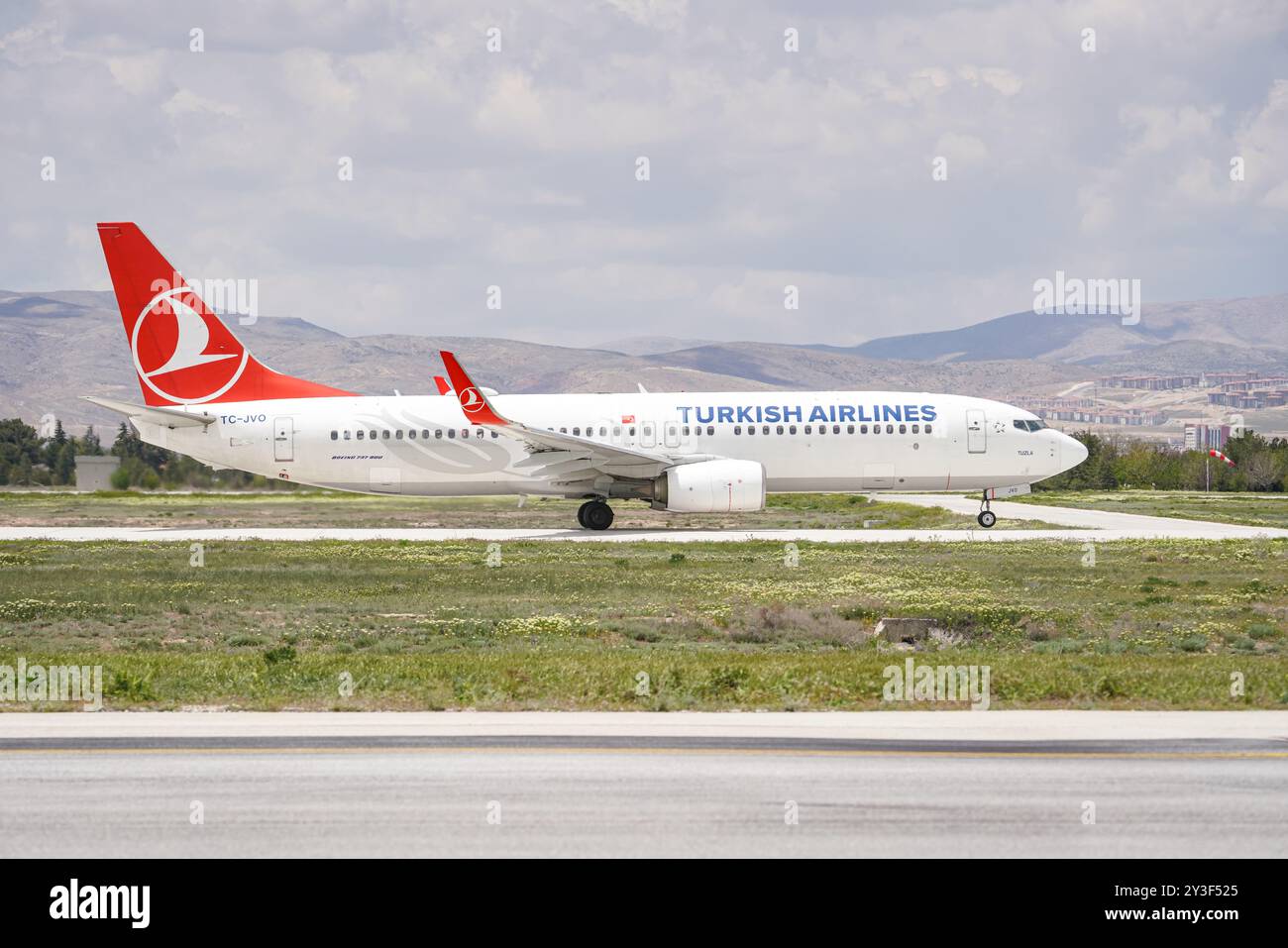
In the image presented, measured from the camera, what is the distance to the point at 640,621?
2295cm

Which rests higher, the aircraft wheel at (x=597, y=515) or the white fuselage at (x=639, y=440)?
the white fuselage at (x=639, y=440)

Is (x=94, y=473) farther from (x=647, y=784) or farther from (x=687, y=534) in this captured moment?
(x=647, y=784)

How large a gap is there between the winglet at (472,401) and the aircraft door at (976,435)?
13432mm

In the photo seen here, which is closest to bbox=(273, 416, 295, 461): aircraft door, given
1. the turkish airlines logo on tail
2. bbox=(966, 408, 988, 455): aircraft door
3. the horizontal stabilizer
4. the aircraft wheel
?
the horizontal stabilizer

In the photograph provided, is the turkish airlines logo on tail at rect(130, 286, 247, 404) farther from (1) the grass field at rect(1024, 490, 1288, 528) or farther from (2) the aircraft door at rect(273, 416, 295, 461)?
(1) the grass field at rect(1024, 490, 1288, 528)

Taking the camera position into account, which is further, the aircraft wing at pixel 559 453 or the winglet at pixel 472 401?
the aircraft wing at pixel 559 453

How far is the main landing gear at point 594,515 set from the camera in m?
43.3

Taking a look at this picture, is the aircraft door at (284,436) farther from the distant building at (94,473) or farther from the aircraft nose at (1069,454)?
the distant building at (94,473)

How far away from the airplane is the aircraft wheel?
4 cm

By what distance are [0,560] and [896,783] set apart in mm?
28143

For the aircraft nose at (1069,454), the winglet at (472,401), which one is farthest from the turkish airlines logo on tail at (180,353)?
the aircraft nose at (1069,454)

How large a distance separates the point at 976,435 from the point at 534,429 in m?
12.9
